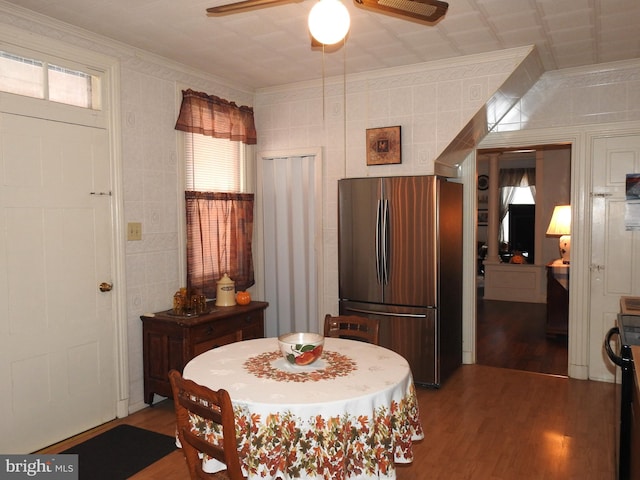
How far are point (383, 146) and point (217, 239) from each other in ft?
5.33

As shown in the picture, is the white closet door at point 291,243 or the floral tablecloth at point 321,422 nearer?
the floral tablecloth at point 321,422

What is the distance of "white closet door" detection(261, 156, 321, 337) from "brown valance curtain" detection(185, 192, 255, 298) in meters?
0.25

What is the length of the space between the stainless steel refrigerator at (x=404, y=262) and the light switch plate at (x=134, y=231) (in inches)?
63.2

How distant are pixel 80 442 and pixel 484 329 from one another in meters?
4.76

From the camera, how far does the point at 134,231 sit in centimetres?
370

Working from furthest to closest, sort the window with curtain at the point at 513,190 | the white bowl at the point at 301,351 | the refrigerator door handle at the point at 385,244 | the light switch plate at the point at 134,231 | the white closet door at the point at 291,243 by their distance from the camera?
the window with curtain at the point at 513,190
the white closet door at the point at 291,243
the refrigerator door handle at the point at 385,244
the light switch plate at the point at 134,231
the white bowl at the point at 301,351

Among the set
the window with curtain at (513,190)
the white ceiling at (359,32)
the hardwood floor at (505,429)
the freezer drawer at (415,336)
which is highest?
the white ceiling at (359,32)

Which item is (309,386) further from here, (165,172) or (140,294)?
(165,172)

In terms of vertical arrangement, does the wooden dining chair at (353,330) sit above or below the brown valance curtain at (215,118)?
below

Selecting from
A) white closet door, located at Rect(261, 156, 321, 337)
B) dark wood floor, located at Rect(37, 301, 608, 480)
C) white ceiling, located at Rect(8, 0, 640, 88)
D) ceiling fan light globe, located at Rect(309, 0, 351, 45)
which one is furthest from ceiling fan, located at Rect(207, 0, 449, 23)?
white closet door, located at Rect(261, 156, 321, 337)

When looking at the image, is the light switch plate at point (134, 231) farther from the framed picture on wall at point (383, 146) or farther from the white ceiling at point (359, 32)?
the framed picture on wall at point (383, 146)

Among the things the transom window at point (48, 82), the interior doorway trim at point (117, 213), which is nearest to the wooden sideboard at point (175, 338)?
the interior doorway trim at point (117, 213)

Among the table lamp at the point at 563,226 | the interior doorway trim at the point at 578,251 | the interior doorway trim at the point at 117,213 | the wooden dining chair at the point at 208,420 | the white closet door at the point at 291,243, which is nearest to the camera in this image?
the wooden dining chair at the point at 208,420

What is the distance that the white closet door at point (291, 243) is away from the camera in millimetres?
4828
